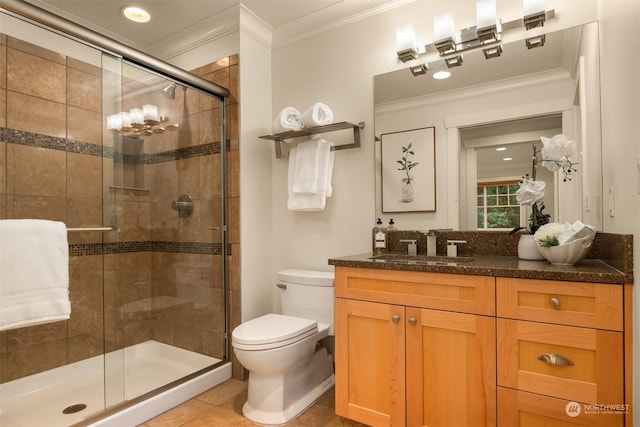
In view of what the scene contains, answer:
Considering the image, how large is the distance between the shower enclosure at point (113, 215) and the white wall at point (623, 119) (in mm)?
2096

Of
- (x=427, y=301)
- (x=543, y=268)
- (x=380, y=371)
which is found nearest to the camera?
(x=543, y=268)

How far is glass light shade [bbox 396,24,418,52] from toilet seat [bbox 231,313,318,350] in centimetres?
166

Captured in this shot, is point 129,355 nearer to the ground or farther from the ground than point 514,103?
nearer to the ground

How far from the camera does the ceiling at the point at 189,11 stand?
7.50ft

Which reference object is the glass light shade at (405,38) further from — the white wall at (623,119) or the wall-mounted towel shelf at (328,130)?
the white wall at (623,119)

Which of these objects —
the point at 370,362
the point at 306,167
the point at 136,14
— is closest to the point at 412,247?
the point at 370,362

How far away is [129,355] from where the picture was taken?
2.23 m

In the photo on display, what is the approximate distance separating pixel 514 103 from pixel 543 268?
3.11ft

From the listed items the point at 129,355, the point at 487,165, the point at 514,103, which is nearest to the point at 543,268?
the point at 487,165

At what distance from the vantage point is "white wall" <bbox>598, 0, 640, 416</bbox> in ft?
3.51

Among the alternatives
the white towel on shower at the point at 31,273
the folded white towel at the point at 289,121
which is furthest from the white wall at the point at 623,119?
the white towel on shower at the point at 31,273

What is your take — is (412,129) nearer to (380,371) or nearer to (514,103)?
(514,103)

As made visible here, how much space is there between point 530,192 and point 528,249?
0.28 metres

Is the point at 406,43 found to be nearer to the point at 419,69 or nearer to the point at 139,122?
the point at 419,69
